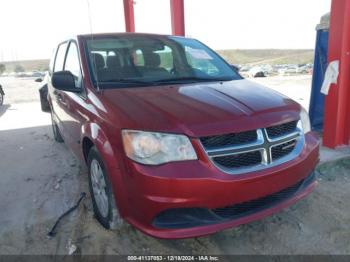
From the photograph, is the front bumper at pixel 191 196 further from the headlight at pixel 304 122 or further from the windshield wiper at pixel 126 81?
the windshield wiper at pixel 126 81

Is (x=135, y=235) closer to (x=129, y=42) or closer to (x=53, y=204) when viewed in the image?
(x=53, y=204)

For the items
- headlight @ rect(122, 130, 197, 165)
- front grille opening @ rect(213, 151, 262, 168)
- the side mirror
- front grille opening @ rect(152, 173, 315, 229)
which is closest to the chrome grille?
front grille opening @ rect(213, 151, 262, 168)

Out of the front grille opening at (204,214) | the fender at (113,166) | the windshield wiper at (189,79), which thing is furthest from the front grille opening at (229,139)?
the windshield wiper at (189,79)

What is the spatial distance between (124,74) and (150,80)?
0.86 feet

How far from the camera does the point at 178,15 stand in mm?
7012

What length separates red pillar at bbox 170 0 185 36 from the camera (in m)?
6.99

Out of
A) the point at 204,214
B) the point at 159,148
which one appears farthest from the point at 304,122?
the point at 159,148

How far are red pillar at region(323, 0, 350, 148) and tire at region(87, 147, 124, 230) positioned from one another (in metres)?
3.28

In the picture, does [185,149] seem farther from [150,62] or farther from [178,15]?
[178,15]

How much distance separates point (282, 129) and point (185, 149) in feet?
2.76

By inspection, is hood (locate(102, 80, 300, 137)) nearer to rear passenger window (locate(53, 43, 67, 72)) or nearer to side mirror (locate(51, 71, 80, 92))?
side mirror (locate(51, 71, 80, 92))

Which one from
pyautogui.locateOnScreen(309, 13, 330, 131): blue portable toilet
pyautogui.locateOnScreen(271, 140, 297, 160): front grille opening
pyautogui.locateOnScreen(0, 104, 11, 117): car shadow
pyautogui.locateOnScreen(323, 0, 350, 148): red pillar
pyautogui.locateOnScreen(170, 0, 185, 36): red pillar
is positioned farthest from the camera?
pyautogui.locateOnScreen(0, 104, 11, 117): car shadow

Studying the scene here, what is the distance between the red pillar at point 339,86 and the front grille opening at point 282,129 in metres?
2.15

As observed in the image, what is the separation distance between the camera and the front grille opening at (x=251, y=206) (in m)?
2.43
